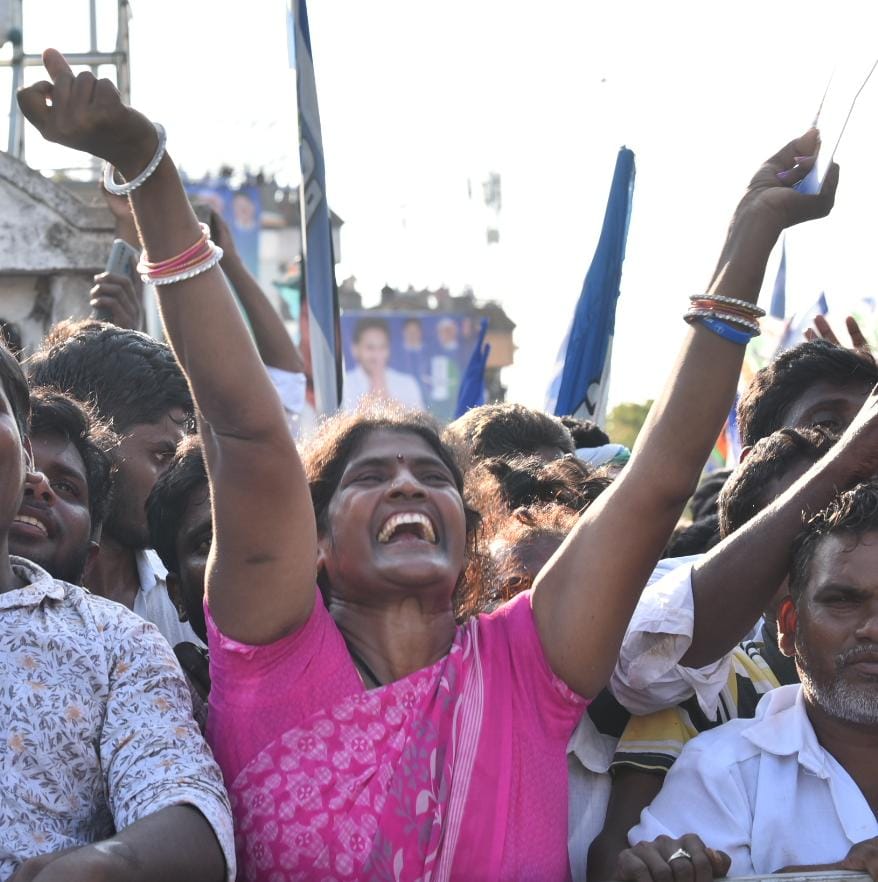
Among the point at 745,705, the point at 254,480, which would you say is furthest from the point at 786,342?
the point at 254,480

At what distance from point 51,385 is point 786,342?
3.38 meters

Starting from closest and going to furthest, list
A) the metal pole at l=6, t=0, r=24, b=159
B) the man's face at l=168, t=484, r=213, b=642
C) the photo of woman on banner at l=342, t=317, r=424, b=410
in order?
1. the man's face at l=168, t=484, r=213, b=642
2. the metal pole at l=6, t=0, r=24, b=159
3. the photo of woman on banner at l=342, t=317, r=424, b=410

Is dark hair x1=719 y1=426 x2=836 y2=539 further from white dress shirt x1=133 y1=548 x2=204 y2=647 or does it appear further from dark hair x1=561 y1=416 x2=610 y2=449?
dark hair x1=561 y1=416 x2=610 y2=449

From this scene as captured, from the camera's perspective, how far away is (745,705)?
9.89 ft

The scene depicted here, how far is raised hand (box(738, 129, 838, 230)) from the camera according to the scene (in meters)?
2.57

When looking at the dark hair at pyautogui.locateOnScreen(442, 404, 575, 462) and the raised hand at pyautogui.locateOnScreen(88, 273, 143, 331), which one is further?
the raised hand at pyautogui.locateOnScreen(88, 273, 143, 331)

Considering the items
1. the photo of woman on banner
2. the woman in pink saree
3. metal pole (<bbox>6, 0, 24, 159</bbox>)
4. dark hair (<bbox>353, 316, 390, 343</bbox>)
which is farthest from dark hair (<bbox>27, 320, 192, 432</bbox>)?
dark hair (<bbox>353, 316, 390, 343</bbox>)

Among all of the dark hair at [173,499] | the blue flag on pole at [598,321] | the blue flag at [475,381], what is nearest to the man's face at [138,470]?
the dark hair at [173,499]

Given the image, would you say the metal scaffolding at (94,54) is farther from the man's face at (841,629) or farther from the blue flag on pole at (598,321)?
the man's face at (841,629)

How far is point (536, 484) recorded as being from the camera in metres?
3.59

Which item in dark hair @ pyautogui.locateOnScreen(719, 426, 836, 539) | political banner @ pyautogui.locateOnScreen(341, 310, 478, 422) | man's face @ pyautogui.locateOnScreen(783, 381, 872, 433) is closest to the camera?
dark hair @ pyautogui.locateOnScreen(719, 426, 836, 539)

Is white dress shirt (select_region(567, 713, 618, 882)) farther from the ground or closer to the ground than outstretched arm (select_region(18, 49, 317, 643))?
closer to the ground

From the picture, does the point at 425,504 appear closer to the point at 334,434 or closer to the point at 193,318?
the point at 334,434

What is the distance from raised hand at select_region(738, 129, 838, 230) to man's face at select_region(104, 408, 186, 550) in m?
1.50
